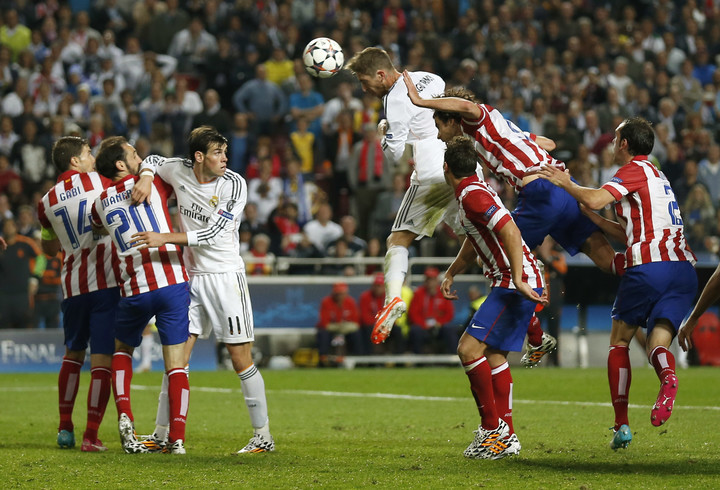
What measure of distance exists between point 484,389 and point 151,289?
2.45 meters

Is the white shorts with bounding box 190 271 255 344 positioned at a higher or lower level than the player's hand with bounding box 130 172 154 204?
lower

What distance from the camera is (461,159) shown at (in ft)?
24.1

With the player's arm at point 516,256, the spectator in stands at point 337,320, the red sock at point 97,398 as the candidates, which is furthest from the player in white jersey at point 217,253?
the spectator in stands at point 337,320

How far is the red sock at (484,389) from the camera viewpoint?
7.38m

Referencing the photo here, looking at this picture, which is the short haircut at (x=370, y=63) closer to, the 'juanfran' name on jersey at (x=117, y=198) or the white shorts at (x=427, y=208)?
the white shorts at (x=427, y=208)

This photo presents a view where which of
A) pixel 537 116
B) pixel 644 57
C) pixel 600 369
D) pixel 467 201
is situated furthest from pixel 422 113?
pixel 644 57

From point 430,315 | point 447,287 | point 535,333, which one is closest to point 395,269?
point 447,287

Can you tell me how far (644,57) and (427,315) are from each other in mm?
9104

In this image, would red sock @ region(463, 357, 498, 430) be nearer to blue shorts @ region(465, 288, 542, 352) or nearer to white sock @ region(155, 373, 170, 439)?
blue shorts @ region(465, 288, 542, 352)

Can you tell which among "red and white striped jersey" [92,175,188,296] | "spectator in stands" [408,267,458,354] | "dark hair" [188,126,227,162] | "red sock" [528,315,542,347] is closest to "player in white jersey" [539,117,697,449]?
"red sock" [528,315,542,347]

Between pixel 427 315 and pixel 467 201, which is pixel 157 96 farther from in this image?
pixel 467 201

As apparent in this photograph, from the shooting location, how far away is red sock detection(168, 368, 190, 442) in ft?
25.0

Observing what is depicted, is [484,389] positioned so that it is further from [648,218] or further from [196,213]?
[196,213]

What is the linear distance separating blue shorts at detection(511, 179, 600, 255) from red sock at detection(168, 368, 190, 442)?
2.72 metres
